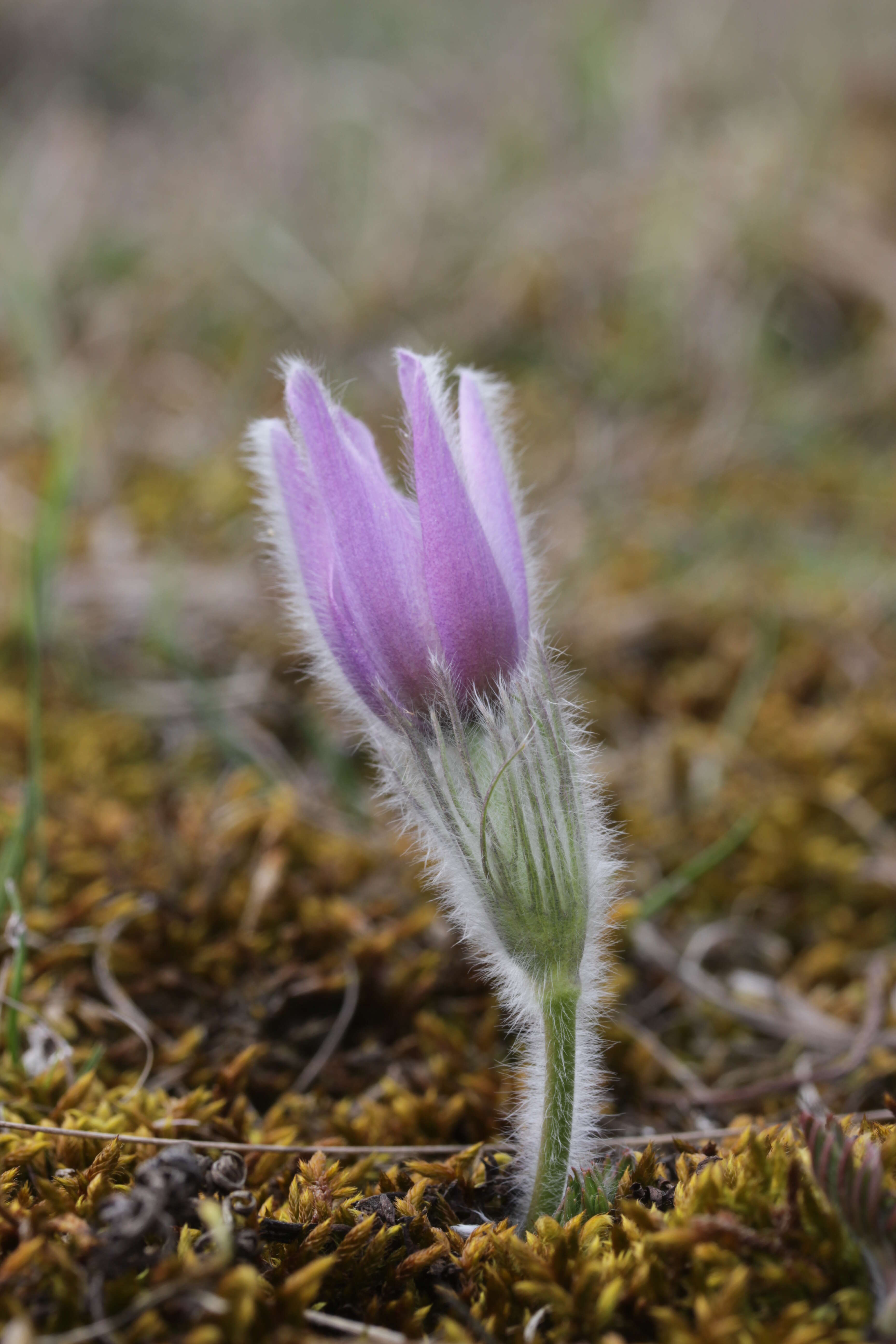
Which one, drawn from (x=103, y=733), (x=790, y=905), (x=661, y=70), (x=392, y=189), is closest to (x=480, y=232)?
(x=392, y=189)

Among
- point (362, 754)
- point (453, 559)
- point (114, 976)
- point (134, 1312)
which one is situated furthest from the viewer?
point (362, 754)

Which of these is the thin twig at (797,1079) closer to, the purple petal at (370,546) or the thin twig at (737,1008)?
the thin twig at (737,1008)

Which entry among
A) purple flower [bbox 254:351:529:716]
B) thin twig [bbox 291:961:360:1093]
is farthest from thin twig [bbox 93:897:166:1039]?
purple flower [bbox 254:351:529:716]

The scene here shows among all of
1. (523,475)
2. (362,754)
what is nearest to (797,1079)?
(362,754)

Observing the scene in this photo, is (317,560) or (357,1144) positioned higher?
(317,560)

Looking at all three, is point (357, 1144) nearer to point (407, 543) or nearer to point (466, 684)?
point (466, 684)

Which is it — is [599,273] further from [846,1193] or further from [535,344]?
[846,1193]
